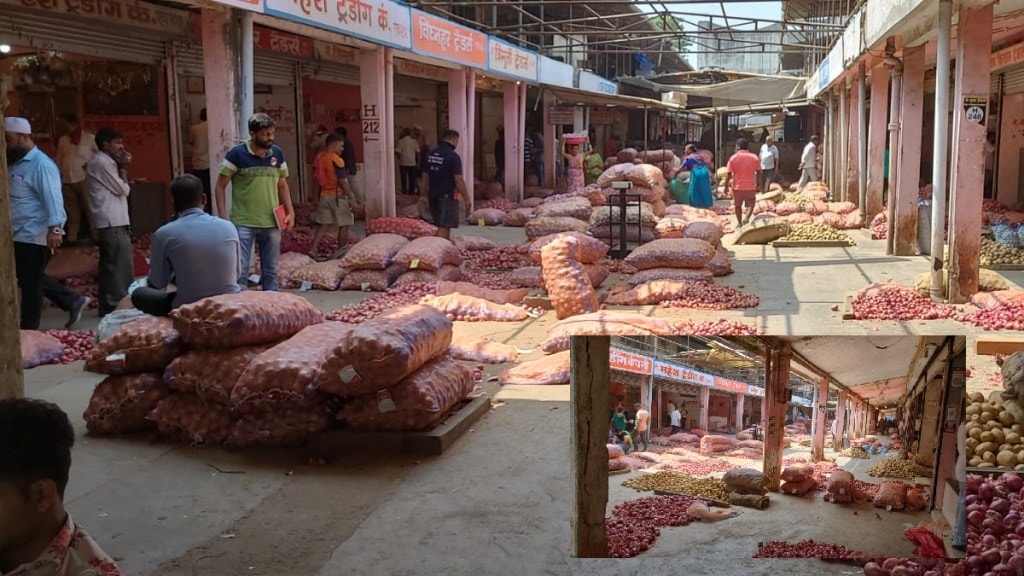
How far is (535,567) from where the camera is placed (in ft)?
12.4

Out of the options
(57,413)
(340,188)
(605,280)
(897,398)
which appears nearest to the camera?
(57,413)

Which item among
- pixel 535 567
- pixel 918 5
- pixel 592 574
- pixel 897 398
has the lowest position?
pixel 535 567

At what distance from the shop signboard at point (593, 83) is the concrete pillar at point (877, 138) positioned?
1166cm

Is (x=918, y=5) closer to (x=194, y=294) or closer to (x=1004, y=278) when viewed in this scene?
Answer: (x=1004, y=278)

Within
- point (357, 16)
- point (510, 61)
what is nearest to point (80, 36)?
point (357, 16)

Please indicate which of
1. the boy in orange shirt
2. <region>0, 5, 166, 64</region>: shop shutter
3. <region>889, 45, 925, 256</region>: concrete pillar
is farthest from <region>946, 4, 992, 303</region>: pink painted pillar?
<region>0, 5, 166, 64</region>: shop shutter

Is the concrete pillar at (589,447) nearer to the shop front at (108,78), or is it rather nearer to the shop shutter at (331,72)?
the shop front at (108,78)

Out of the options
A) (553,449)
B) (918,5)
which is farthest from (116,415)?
(918,5)

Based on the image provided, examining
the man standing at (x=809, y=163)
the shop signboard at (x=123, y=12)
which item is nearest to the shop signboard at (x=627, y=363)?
the shop signboard at (x=123, y=12)

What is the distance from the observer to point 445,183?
13047mm

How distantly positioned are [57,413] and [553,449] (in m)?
2.99

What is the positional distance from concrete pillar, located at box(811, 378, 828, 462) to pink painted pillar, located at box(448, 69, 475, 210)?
15.8 m

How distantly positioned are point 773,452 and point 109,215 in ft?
24.4

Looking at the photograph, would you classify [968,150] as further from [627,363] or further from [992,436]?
[627,363]
